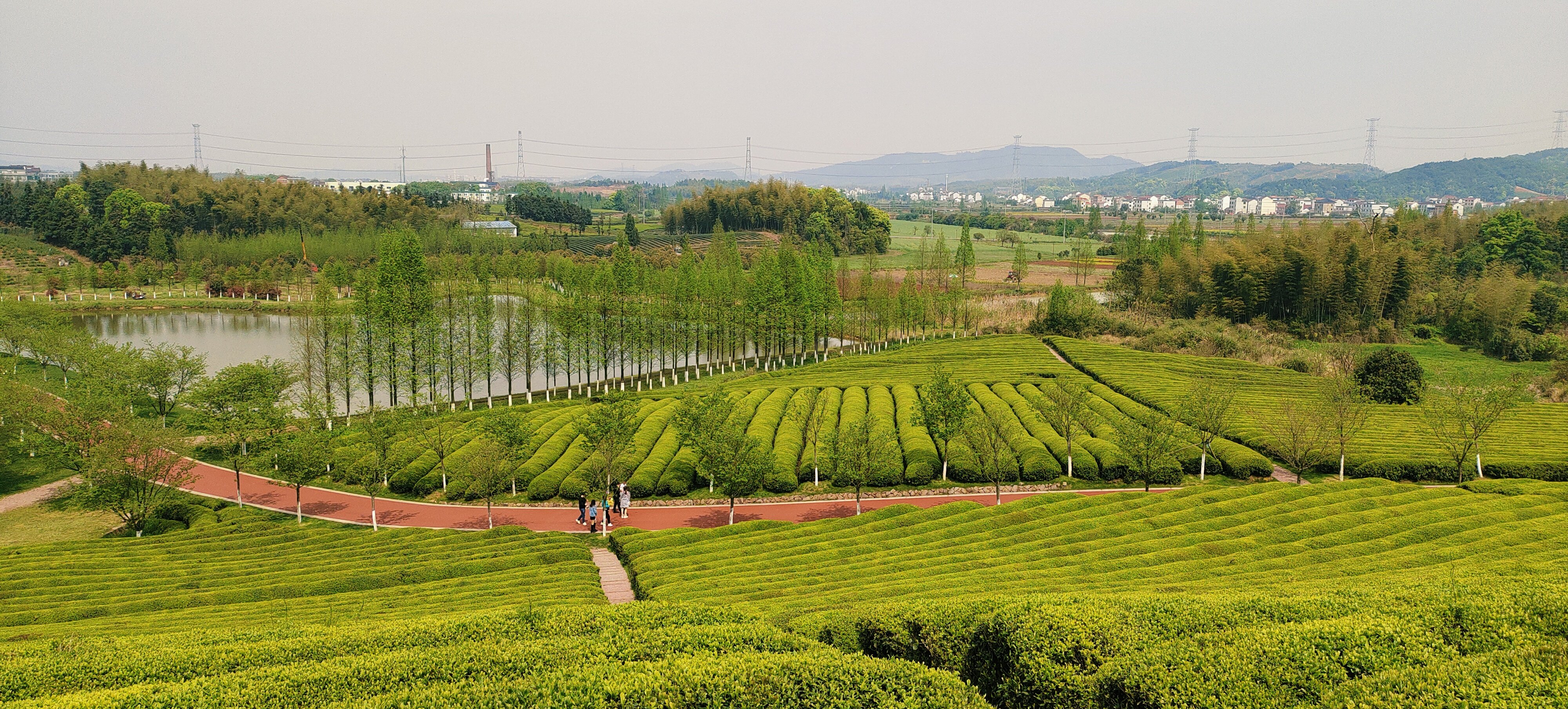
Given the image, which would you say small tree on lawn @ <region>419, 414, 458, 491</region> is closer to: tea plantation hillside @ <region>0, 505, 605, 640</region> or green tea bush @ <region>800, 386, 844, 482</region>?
tea plantation hillside @ <region>0, 505, 605, 640</region>

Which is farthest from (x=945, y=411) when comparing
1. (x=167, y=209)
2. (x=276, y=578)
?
(x=167, y=209)

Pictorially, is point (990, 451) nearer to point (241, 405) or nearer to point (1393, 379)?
point (1393, 379)

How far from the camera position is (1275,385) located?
57000mm

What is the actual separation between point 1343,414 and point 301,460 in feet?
168

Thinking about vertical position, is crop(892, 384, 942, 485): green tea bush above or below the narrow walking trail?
above

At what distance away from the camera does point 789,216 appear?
500 feet

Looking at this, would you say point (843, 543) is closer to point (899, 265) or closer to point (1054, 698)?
point (1054, 698)

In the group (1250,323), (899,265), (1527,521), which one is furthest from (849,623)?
(899,265)

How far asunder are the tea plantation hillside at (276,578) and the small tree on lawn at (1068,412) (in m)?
26.1

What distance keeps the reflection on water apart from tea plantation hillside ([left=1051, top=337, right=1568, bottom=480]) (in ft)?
250

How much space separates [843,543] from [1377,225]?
9001 centimetres

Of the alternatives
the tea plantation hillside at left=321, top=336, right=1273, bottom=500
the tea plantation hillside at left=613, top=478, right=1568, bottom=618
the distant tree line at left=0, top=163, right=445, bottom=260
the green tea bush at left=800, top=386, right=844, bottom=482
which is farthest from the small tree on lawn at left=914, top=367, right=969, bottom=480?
the distant tree line at left=0, top=163, right=445, bottom=260

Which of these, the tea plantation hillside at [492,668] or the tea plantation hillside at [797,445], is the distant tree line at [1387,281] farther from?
the tea plantation hillside at [492,668]

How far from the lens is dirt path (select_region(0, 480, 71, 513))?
39906mm
